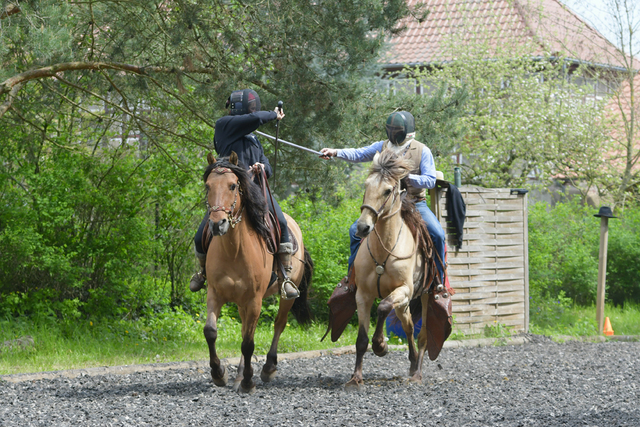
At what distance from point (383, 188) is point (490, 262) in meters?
5.06

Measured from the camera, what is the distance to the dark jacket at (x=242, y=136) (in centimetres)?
637

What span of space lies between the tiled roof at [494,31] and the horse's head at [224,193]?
14.5 m

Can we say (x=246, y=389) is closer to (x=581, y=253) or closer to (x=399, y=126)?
(x=399, y=126)

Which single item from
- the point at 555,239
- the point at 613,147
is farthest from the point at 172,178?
the point at 613,147

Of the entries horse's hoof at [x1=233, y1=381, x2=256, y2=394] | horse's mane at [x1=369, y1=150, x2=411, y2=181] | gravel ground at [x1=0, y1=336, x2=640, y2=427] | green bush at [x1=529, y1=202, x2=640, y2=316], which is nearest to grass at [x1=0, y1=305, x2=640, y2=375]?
gravel ground at [x1=0, y1=336, x2=640, y2=427]

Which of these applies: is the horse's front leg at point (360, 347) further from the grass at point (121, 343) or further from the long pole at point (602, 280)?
the long pole at point (602, 280)

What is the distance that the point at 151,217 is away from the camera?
10773mm

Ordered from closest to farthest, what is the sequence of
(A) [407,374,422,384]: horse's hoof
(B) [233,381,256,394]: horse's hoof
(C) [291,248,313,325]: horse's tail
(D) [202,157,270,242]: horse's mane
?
(D) [202,157,270,242]: horse's mane < (B) [233,381,256,394]: horse's hoof < (A) [407,374,422,384]: horse's hoof < (C) [291,248,313,325]: horse's tail

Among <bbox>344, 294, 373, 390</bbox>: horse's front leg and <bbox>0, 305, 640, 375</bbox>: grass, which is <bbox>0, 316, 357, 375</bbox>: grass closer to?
<bbox>0, 305, 640, 375</bbox>: grass

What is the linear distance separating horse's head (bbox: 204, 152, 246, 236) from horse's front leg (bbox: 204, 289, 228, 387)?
0.77 metres

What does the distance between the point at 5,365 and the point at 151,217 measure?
11.9ft

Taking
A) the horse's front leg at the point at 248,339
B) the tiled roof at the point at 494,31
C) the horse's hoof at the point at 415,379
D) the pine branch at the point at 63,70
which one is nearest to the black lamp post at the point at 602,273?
the horse's hoof at the point at 415,379

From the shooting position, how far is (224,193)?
562 cm

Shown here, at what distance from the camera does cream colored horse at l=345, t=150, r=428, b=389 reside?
6160 millimetres
